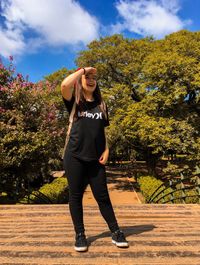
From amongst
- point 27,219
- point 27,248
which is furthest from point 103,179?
point 27,219

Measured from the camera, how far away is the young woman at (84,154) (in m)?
2.94

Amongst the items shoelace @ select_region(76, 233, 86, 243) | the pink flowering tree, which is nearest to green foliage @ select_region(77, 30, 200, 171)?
the pink flowering tree

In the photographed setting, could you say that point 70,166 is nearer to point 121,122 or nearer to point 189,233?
point 189,233

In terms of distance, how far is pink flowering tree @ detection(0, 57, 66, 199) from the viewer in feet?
28.2

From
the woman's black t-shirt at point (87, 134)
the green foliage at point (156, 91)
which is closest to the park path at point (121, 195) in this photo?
the green foliage at point (156, 91)

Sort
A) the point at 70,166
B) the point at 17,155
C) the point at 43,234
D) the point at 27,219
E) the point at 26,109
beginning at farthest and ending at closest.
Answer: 1. the point at 26,109
2. the point at 17,155
3. the point at 27,219
4. the point at 43,234
5. the point at 70,166

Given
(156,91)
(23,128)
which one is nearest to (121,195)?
(156,91)

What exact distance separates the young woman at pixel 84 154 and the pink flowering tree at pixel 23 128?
18.8 ft

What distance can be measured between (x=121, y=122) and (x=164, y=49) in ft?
19.2

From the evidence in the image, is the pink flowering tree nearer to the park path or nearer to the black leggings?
the black leggings

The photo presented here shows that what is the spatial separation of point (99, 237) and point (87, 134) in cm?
123

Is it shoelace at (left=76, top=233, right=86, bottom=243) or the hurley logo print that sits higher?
the hurley logo print

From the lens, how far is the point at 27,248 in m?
2.99

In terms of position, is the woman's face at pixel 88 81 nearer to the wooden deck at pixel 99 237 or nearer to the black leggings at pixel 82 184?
the black leggings at pixel 82 184
